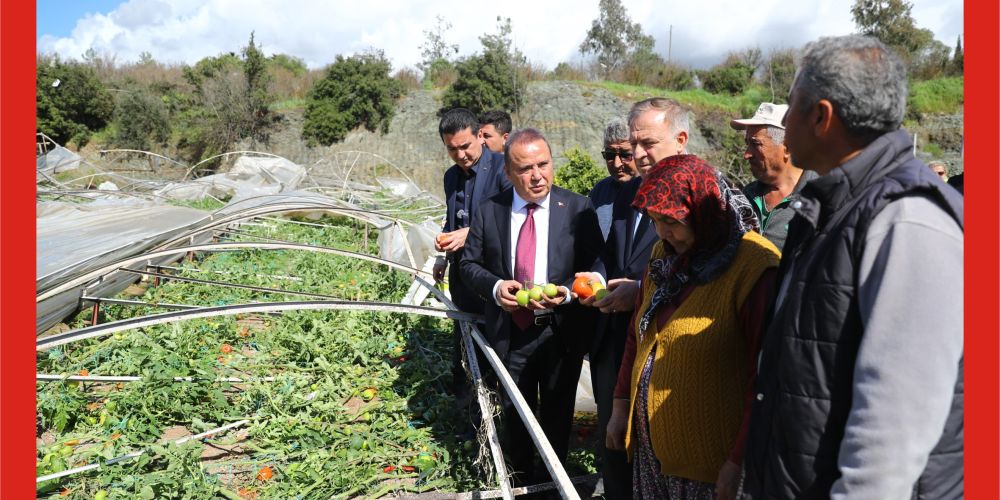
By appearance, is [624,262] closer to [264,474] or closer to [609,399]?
[609,399]

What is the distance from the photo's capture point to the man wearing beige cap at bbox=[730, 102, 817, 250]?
8.45ft

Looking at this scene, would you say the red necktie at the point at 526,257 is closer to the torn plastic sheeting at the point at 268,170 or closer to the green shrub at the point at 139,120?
the torn plastic sheeting at the point at 268,170

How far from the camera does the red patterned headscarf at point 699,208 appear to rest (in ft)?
5.80

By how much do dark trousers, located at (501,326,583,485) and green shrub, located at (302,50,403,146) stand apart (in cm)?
2449

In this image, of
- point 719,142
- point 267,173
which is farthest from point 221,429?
point 719,142

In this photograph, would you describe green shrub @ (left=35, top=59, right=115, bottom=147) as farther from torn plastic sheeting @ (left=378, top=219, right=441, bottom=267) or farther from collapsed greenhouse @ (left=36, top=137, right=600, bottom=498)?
torn plastic sheeting @ (left=378, top=219, right=441, bottom=267)

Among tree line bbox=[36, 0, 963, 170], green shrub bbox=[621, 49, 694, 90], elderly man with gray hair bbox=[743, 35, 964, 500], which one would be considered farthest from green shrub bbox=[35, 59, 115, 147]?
elderly man with gray hair bbox=[743, 35, 964, 500]

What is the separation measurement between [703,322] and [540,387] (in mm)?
1483

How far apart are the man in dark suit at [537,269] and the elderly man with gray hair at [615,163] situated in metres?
0.36

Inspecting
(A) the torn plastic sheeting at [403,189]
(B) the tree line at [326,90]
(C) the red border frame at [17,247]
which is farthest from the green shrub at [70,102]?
(C) the red border frame at [17,247]

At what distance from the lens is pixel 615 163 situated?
3.27 metres

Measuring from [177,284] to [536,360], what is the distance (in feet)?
17.8

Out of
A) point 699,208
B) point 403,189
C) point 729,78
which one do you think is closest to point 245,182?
point 403,189

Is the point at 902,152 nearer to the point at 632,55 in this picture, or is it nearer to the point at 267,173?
the point at 267,173
